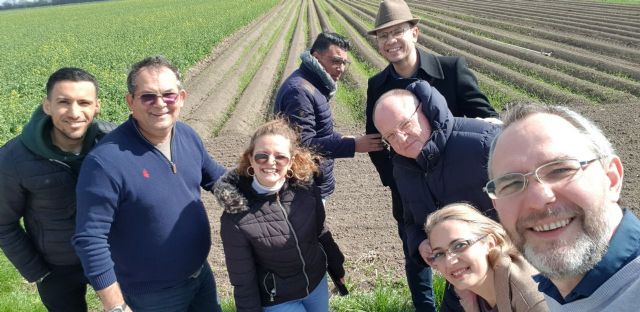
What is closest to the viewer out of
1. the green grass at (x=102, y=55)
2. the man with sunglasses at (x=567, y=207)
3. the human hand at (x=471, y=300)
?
the man with sunglasses at (x=567, y=207)

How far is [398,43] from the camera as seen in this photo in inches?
139

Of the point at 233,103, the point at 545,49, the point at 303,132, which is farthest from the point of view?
the point at 545,49

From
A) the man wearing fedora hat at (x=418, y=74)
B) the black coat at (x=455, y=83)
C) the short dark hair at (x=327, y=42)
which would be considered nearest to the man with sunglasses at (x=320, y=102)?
the short dark hair at (x=327, y=42)

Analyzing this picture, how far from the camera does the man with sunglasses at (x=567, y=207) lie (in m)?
1.43

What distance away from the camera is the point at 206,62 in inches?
792

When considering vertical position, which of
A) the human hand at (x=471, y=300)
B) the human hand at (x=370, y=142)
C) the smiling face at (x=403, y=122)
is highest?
the smiling face at (x=403, y=122)

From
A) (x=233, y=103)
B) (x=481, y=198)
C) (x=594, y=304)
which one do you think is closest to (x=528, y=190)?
(x=594, y=304)

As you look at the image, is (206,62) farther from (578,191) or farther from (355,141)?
(578,191)

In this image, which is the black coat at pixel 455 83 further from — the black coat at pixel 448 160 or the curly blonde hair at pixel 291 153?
the curly blonde hair at pixel 291 153

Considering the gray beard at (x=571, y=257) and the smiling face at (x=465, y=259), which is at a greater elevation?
the gray beard at (x=571, y=257)

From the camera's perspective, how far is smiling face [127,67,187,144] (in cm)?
271

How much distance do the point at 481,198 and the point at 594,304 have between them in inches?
51.3

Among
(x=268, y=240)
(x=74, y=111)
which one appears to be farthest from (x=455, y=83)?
(x=74, y=111)

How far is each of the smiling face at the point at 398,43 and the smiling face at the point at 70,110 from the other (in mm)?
1914
